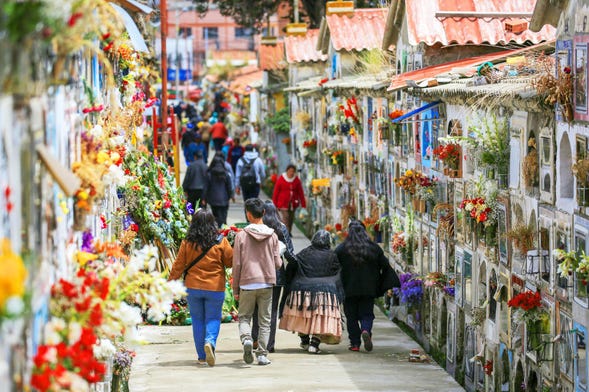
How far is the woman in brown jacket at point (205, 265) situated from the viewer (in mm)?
13500

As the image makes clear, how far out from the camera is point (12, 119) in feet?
19.3

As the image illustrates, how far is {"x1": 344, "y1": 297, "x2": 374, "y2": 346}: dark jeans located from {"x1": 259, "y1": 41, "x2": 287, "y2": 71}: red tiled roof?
2592 centimetres

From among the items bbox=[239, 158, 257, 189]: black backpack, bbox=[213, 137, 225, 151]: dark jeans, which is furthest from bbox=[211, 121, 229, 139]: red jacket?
bbox=[239, 158, 257, 189]: black backpack

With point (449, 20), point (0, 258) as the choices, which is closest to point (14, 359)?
point (0, 258)

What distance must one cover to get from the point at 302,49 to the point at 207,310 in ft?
72.9

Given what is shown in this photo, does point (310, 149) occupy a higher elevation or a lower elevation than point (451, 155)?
lower

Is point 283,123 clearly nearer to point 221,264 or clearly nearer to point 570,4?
point 221,264

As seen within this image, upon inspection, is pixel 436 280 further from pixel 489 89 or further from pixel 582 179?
pixel 582 179

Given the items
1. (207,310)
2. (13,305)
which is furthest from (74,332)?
(207,310)

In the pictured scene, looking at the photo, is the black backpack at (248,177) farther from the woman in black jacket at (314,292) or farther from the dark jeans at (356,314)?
the woman in black jacket at (314,292)

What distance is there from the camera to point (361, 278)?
1533 cm

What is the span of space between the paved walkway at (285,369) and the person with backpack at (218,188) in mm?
7553

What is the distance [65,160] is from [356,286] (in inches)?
310

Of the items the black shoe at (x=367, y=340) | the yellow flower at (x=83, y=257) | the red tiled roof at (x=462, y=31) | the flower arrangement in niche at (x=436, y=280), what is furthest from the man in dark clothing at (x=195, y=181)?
the yellow flower at (x=83, y=257)
